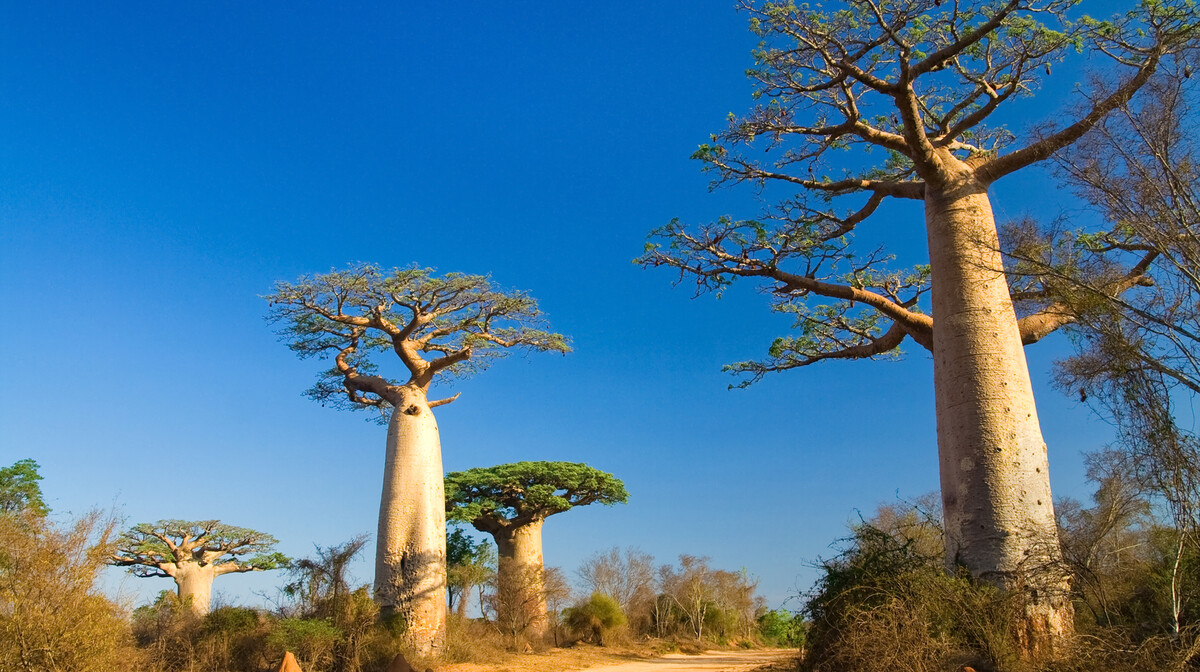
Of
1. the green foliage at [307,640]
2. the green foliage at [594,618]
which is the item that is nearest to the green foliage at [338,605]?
the green foliage at [307,640]

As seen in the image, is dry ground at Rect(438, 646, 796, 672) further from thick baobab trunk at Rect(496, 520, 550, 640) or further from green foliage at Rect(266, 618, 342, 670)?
green foliage at Rect(266, 618, 342, 670)

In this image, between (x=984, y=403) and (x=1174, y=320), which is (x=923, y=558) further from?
(x=1174, y=320)

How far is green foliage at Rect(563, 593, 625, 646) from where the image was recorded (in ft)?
61.6

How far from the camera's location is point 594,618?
741 inches

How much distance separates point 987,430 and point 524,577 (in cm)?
1166

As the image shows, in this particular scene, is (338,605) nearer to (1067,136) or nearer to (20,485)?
(1067,136)

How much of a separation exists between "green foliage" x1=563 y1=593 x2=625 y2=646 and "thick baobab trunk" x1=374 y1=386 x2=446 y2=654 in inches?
287

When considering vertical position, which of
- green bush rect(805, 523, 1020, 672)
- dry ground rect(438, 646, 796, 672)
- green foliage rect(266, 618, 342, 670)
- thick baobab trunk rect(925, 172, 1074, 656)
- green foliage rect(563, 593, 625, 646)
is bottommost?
dry ground rect(438, 646, 796, 672)

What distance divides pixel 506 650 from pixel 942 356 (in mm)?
10865

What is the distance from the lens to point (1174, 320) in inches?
196

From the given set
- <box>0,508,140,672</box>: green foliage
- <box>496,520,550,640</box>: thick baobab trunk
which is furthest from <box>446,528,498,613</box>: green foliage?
<box>0,508,140,672</box>: green foliage

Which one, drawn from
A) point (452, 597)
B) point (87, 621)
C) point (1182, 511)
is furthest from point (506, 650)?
point (1182, 511)

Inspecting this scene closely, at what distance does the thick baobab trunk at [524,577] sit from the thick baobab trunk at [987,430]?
10.8 m

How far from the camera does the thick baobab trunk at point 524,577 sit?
15.7 metres
